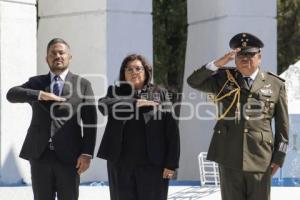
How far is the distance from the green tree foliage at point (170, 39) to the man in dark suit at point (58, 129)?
39.8ft

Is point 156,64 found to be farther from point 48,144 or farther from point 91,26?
point 48,144

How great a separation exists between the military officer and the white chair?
13.1 ft

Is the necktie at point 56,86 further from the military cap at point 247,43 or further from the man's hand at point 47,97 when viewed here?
the military cap at point 247,43

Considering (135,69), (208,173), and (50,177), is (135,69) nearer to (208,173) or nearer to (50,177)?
(50,177)

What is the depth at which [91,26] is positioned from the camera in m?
9.76

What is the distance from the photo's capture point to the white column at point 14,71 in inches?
350

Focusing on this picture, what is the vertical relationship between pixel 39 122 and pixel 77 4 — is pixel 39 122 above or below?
below

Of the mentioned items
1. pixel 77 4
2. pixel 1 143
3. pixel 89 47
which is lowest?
pixel 1 143

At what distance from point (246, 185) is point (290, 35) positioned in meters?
14.7

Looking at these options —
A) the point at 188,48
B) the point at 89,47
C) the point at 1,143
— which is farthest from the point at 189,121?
the point at 1,143

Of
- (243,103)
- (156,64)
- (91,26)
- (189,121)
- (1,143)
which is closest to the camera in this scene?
(243,103)

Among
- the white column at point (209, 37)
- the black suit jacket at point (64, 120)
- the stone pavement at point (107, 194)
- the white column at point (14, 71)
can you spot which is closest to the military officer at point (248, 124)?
the black suit jacket at point (64, 120)

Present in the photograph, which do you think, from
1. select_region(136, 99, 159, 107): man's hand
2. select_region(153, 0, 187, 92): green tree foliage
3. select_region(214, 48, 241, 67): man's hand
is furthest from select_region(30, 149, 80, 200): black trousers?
select_region(153, 0, 187, 92): green tree foliage

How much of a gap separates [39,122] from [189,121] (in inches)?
229
